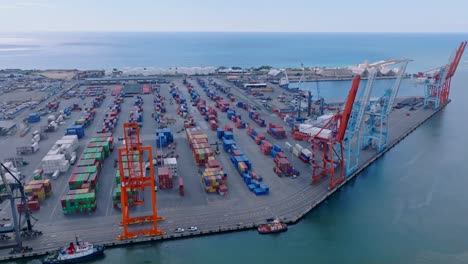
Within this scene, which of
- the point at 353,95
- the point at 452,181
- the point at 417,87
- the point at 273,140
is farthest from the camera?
the point at 417,87

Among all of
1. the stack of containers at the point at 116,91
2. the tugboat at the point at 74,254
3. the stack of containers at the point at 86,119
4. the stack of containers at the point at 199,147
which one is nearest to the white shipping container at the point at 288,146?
the stack of containers at the point at 199,147

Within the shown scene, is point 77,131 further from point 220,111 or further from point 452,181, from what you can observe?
point 452,181

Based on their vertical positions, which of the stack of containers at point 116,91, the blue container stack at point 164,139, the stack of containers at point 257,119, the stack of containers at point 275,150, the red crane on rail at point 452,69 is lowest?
the stack of containers at point 275,150

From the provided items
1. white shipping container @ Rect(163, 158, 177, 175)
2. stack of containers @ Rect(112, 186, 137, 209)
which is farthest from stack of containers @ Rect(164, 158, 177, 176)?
stack of containers @ Rect(112, 186, 137, 209)

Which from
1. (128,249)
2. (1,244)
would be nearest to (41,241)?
(1,244)

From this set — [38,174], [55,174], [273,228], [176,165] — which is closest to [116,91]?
[55,174]

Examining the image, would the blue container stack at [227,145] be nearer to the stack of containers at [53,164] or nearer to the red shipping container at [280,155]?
the red shipping container at [280,155]
